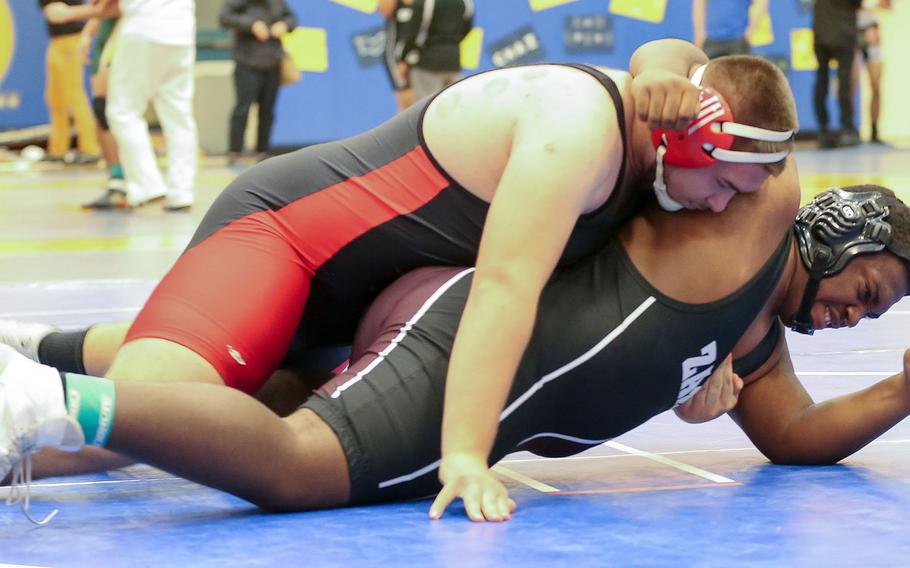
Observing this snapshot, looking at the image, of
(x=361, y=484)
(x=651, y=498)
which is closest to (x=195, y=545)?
(x=361, y=484)

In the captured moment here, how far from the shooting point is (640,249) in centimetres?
290

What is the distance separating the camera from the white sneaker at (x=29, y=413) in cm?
238

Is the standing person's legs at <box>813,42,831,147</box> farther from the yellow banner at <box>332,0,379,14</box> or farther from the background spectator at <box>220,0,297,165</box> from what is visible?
the background spectator at <box>220,0,297,165</box>

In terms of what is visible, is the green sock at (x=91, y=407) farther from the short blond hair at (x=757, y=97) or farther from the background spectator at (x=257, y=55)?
the background spectator at (x=257, y=55)

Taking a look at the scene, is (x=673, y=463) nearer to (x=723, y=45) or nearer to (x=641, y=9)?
(x=723, y=45)

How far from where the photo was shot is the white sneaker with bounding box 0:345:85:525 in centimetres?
238

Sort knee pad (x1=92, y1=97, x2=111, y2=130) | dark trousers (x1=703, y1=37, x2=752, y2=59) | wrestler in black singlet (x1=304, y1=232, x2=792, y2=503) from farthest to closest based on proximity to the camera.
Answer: dark trousers (x1=703, y1=37, x2=752, y2=59) < knee pad (x1=92, y1=97, x2=111, y2=130) < wrestler in black singlet (x1=304, y1=232, x2=792, y2=503)

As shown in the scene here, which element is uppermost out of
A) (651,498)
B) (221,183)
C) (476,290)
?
(476,290)

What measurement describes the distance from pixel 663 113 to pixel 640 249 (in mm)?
341

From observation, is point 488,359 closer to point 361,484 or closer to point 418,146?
point 361,484

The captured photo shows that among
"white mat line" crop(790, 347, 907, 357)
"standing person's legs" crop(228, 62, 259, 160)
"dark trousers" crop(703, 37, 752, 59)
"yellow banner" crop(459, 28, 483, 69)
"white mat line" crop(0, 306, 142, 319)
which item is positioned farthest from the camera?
"yellow banner" crop(459, 28, 483, 69)

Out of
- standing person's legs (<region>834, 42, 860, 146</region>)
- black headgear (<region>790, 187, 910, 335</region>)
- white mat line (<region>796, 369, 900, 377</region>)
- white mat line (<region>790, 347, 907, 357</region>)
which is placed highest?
black headgear (<region>790, 187, 910, 335</region>)

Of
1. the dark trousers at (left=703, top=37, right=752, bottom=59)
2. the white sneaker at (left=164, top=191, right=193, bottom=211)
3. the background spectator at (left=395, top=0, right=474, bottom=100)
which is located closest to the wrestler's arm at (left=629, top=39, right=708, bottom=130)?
the white sneaker at (left=164, top=191, right=193, bottom=211)

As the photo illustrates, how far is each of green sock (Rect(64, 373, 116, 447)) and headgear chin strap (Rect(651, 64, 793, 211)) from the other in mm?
1126
